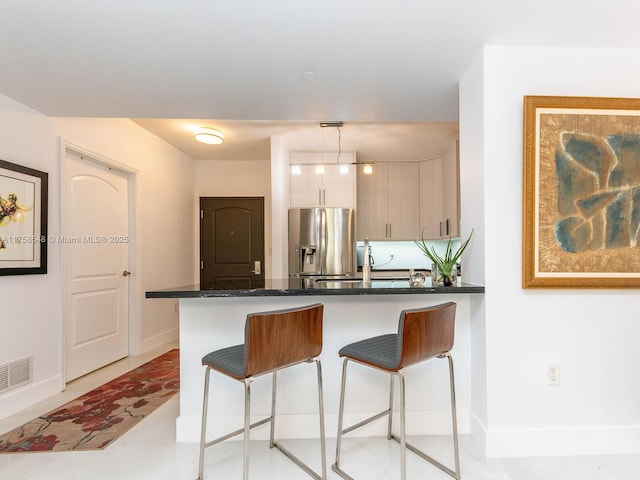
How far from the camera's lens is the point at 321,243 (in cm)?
418

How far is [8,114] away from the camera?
2.55 meters

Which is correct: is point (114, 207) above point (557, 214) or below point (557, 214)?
above

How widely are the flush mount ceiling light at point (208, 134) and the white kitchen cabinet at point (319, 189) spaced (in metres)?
0.99

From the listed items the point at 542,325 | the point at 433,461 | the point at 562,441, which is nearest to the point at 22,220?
the point at 433,461

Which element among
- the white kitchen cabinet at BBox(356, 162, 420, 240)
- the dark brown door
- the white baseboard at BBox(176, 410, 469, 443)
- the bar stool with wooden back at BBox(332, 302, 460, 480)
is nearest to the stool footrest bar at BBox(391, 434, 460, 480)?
the bar stool with wooden back at BBox(332, 302, 460, 480)

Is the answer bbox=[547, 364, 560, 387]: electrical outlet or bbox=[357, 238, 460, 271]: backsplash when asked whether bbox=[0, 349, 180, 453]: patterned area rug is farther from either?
bbox=[357, 238, 460, 271]: backsplash

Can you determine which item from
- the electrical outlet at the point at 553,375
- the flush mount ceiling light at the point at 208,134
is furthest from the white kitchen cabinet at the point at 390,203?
the electrical outlet at the point at 553,375

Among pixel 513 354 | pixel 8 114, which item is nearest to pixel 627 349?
pixel 513 354

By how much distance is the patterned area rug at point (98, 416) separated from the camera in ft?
6.98

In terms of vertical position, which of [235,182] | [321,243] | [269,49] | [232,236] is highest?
[269,49]

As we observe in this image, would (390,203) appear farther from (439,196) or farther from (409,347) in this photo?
(409,347)

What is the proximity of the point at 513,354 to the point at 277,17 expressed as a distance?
2.19 metres

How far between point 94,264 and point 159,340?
1330 millimetres

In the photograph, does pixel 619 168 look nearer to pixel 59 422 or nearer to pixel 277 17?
pixel 277 17
